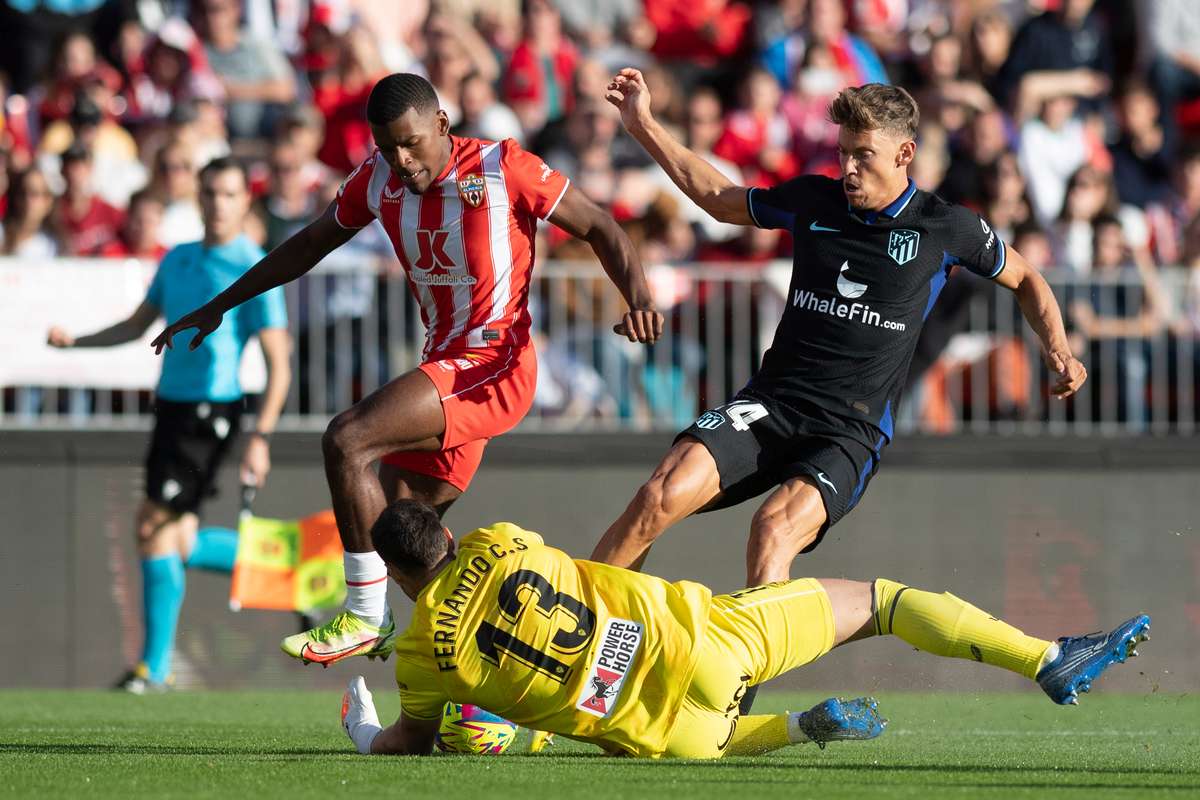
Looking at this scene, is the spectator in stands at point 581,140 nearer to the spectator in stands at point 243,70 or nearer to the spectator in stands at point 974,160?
the spectator in stands at point 243,70

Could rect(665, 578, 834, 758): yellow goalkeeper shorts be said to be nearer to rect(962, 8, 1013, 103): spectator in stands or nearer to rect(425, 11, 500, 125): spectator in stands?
rect(425, 11, 500, 125): spectator in stands

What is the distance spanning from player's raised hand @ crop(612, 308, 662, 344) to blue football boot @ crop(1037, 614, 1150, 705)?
1899 millimetres

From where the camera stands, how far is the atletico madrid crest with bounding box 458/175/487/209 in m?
7.86

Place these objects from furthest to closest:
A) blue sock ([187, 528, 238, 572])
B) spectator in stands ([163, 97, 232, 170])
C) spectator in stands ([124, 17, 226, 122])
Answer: spectator in stands ([124, 17, 226, 122]), spectator in stands ([163, 97, 232, 170]), blue sock ([187, 528, 238, 572])

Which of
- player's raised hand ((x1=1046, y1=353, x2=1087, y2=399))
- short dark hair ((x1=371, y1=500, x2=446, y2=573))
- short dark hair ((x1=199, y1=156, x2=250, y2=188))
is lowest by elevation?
short dark hair ((x1=371, y1=500, x2=446, y2=573))

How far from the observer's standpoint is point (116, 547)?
1255 cm

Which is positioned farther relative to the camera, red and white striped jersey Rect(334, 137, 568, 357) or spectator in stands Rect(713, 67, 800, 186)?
spectator in stands Rect(713, 67, 800, 186)

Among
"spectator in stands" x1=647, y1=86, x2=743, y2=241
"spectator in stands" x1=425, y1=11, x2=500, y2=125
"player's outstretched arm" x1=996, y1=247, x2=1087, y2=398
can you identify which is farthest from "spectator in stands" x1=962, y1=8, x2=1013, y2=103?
"player's outstretched arm" x1=996, y1=247, x2=1087, y2=398

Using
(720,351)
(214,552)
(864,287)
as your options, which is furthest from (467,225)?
(720,351)

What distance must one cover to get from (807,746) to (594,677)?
64.9 inches

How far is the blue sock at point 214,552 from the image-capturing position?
11.8m

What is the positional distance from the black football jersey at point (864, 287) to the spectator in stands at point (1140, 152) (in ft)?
24.7

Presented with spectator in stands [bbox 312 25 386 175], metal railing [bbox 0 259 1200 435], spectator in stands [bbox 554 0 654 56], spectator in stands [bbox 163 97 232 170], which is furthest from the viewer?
spectator in stands [bbox 554 0 654 56]

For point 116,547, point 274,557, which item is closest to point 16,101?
point 116,547
